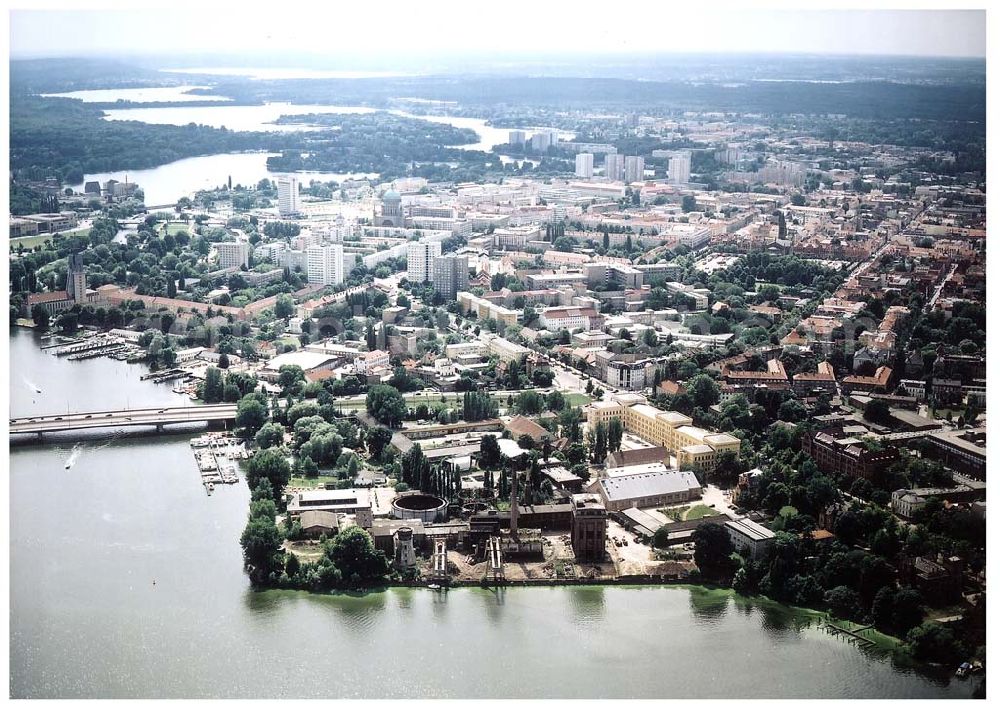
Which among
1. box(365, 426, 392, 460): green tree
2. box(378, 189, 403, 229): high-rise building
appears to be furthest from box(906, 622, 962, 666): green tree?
box(378, 189, 403, 229): high-rise building

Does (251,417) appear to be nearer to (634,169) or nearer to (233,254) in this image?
(233,254)

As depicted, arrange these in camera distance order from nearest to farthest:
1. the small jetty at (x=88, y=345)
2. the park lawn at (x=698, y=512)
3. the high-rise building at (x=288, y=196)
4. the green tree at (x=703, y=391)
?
the park lawn at (x=698, y=512) → the green tree at (x=703, y=391) → the small jetty at (x=88, y=345) → the high-rise building at (x=288, y=196)

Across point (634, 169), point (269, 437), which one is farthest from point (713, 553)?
point (634, 169)

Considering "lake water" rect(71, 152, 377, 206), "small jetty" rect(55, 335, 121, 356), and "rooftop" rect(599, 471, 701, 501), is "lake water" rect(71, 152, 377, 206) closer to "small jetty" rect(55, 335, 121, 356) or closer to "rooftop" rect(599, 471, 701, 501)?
"small jetty" rect(55, 335, 121, 356)

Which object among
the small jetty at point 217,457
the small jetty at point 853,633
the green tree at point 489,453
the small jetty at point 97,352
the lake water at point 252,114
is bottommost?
the small jetty at point 853,633

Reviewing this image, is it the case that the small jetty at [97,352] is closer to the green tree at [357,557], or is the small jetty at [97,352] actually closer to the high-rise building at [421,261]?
the high-rise building at [421,261]

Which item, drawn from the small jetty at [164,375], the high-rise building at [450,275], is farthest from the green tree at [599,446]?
the high-rise building at [450,275]

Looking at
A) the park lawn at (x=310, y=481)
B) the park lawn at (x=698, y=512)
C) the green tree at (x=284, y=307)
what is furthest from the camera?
the green tree at (x=284, y=307)
